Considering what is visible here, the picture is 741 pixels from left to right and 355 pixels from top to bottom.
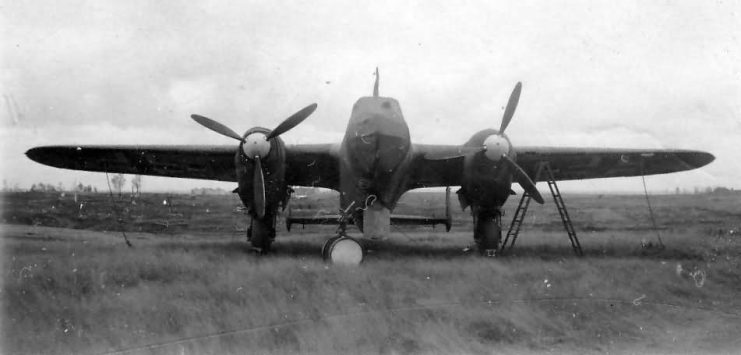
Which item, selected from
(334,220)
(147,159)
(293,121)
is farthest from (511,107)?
(147,159)

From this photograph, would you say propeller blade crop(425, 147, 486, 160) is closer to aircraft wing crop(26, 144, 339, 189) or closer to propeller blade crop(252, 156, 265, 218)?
aircraft wing crop(26, 144, 339, 189)

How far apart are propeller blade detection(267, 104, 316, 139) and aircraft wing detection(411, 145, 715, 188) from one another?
334 cm

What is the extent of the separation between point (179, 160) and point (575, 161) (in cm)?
1164

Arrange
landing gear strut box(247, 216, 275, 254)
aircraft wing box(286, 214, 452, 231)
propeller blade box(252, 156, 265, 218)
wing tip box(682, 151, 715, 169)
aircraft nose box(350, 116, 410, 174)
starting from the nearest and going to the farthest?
aircraft nose box(350, 116, 410, 174)
propeller blade box(252, 156, 265, 218)
landing gear strut box(247, 216, 275, 254)
wing tip box(682, 151, 715, 169)
aircraft wing box(286, 214, 452, 231)

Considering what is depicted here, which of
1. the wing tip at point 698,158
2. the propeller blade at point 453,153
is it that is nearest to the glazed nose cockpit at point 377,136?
the propeller blade at point 453,153

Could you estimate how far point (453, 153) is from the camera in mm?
13438

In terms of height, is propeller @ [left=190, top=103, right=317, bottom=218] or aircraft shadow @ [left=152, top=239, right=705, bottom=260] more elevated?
propeller @ [left=190, top=103, right=317, bottom=218]

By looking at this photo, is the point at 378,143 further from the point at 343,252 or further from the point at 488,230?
the point at 488,230

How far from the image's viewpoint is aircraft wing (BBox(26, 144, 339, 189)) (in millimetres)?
13281

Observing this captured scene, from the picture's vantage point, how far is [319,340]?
627cm

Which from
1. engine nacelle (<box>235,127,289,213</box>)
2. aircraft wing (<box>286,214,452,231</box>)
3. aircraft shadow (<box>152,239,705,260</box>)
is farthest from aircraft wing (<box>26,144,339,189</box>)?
aircraft shadow (<box>152,239,705,260</box>)

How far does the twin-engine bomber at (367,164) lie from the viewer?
36.2 feet

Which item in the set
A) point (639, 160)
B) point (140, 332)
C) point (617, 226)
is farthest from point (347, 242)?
point (617, 226)

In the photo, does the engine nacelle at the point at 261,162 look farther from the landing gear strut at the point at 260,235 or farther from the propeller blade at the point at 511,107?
the propeller blade at the point at 511,107
